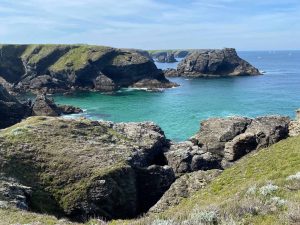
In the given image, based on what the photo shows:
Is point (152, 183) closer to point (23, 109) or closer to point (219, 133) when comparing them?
point (219, 133)

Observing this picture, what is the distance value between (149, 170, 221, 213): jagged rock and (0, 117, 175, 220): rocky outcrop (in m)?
2.62

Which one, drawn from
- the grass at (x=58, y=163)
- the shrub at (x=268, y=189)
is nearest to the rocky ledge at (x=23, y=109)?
the grass at (x=58, y=163)

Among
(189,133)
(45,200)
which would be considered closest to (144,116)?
(189,133)

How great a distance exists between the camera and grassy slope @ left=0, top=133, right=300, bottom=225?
549 inches

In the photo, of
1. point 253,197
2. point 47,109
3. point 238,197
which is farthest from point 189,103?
point 253,197

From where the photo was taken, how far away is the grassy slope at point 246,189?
13.9m

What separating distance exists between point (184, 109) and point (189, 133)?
99.5ft

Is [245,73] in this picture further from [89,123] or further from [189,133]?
[89,123]

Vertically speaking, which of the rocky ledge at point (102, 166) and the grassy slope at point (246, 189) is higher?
the grassy slope at point (246, 189)

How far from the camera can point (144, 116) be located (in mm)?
100750

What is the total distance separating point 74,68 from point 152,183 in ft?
435

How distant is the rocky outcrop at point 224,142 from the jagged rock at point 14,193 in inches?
735

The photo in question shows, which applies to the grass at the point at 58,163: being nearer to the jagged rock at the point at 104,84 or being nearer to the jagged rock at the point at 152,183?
the jagged rock at the point at 152,183

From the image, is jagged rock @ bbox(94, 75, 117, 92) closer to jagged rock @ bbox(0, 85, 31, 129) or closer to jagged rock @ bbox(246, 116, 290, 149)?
jagged rock @ bbox(0, 85, 31, 129)
